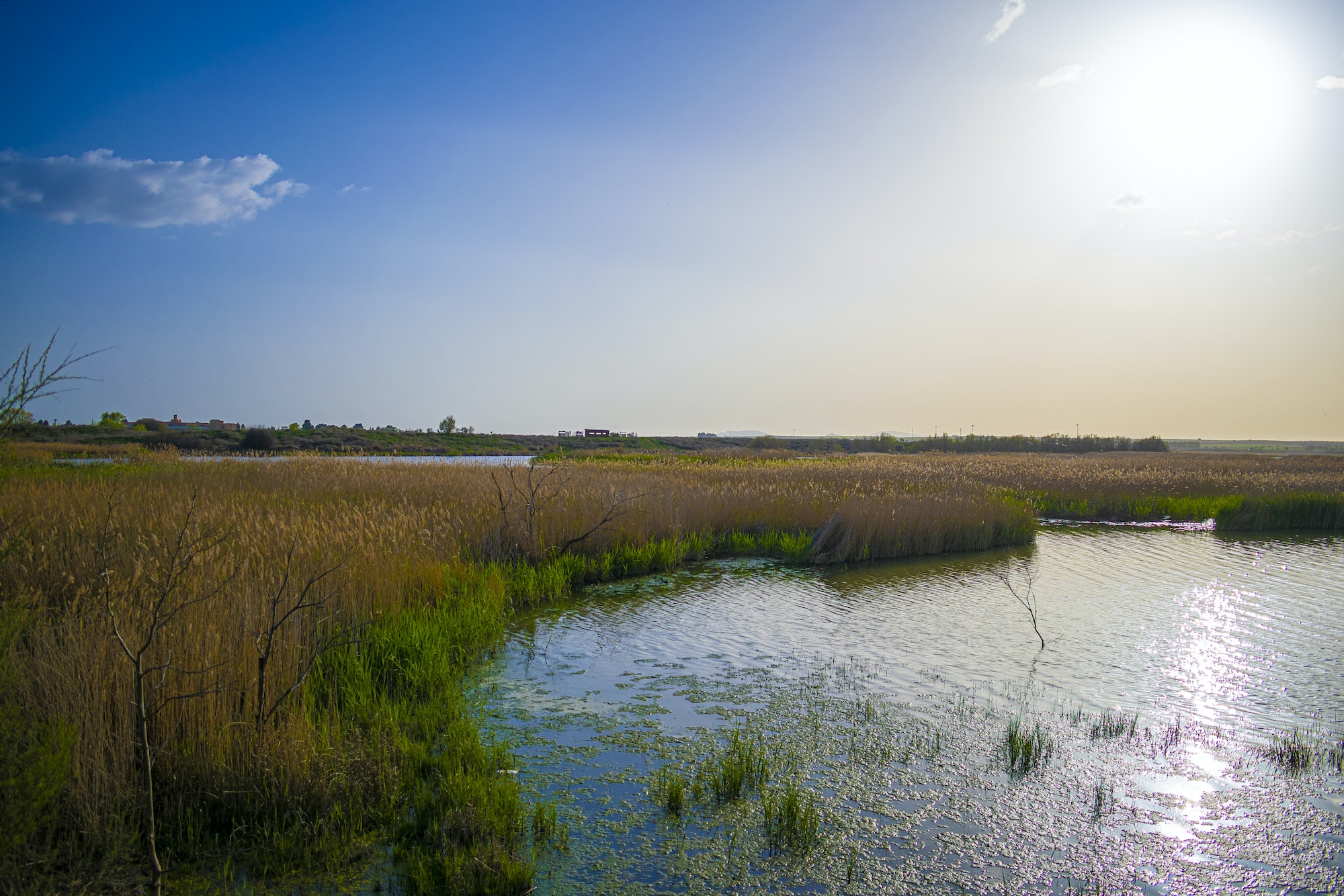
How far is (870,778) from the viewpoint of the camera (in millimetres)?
4699

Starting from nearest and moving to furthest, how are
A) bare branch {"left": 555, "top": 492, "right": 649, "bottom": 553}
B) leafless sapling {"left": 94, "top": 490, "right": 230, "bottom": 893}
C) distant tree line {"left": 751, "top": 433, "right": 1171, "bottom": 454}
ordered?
leafless sapling {"left": 94, "top": 490, "right": 230, "bottom": 893}, bare branch {"left": 555, "top": 492, "right": 649, "bottom": 553}, distant tree line {"left": 751, "top": 433, "right": 1171, "bottom": 454}

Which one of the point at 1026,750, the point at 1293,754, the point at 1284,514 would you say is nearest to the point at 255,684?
the point at 1026,750

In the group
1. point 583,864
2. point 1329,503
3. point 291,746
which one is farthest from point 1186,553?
point 291,746

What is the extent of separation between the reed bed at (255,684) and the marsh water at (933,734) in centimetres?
57

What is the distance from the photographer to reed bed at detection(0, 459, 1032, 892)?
11.4 ft

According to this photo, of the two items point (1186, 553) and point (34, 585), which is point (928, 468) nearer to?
point (1186, 553)

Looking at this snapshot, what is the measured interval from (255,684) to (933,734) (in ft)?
16.5

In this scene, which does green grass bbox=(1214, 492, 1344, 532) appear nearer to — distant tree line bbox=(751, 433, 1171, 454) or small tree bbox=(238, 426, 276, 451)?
distant tree line bbox=(751, 433, 1171, 454)

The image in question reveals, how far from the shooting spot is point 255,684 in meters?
4.54

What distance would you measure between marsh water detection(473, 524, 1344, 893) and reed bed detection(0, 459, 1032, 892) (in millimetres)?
566

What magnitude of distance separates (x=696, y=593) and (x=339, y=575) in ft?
17.7

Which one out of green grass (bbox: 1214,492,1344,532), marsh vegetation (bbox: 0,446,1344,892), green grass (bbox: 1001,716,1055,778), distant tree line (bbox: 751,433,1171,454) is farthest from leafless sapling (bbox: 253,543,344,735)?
distant tree line (bbox: 751,433,1171,454)

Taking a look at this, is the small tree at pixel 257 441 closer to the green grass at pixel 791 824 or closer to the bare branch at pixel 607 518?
the bare branch at pixel 607 518

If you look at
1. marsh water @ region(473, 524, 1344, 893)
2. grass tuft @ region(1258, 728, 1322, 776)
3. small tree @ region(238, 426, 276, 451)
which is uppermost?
small tree @ region(238, 426, 276, 451)
